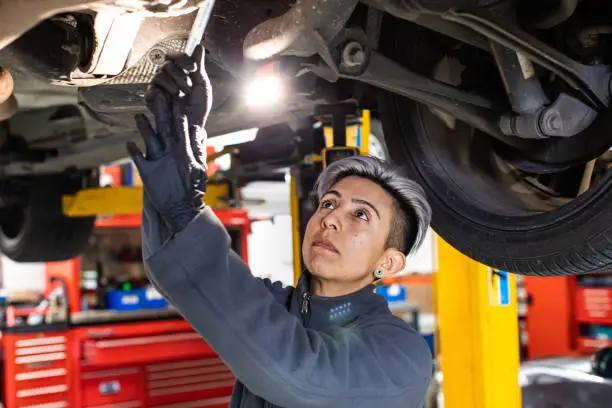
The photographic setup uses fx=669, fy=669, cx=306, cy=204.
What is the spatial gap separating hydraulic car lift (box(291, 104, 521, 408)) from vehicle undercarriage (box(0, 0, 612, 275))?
1.76 feet

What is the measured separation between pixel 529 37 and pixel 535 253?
0.50 meters

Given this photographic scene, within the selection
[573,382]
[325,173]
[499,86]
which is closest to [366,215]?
[325,173]

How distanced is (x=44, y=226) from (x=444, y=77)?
273 cm

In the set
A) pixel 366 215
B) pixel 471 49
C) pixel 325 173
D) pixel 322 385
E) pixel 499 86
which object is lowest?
pixel 322 385

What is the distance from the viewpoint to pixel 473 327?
2.48 meters

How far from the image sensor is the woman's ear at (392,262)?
1439 millimetres

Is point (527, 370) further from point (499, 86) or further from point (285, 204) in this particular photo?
point (499, 86)

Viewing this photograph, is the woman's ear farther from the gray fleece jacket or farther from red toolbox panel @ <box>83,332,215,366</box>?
red toolbox panel @ <box>83,332,215,366</box>

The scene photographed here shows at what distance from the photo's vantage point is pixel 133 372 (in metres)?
5.19

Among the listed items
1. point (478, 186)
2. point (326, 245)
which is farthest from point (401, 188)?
point (478, 186)

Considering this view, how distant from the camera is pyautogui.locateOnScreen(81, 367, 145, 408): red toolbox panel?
504cm

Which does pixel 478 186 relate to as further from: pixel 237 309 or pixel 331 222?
pixel 237 309

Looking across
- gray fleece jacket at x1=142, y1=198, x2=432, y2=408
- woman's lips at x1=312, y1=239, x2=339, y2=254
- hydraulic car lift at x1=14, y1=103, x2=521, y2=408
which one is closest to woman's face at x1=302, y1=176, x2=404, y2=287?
woman's lips at x1=312, y1=239, x2=339, y2=254

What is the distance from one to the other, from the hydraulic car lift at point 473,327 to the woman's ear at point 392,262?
92 centimetres
